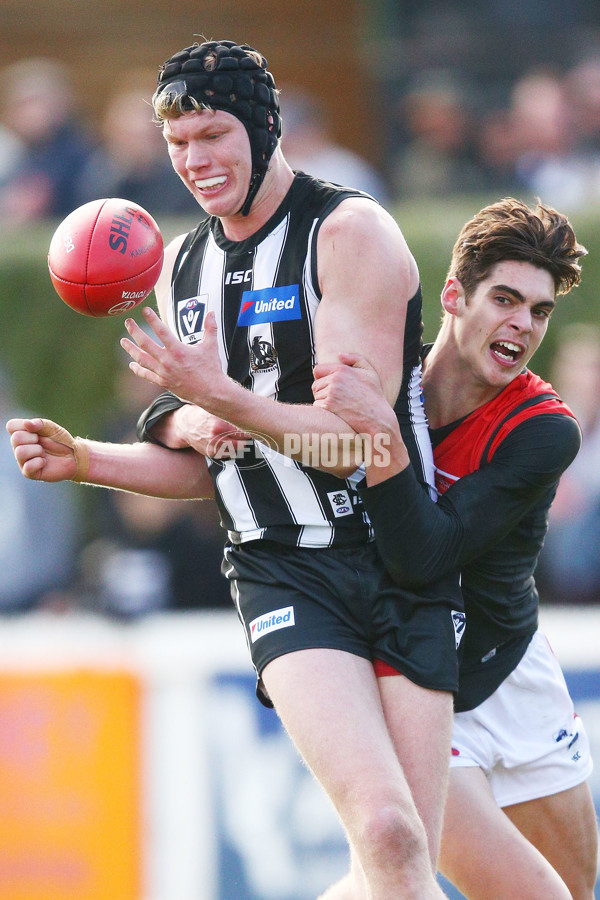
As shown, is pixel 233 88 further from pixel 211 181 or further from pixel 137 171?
pixel 137 171

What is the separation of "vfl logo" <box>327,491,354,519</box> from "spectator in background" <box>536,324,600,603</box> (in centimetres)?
354

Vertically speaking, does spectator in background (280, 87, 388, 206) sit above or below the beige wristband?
above

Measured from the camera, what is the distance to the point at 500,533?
407 cm

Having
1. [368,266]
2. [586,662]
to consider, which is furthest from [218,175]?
[586,662]

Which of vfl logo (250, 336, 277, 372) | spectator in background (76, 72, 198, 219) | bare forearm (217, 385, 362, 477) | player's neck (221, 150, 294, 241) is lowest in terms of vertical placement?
bare forearm (217, 385, 362, 477)

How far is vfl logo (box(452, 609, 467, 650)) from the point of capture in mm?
4055

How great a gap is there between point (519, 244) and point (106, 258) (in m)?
1.37

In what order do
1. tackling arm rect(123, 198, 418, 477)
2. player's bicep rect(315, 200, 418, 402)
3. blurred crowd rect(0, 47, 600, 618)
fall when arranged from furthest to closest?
1. blurred crowd rect(0, 47, 600, 618)
2. player's bicep rect(315, 200, 418, 402)
3. tackling arm rect(123, 198, 418, 477)

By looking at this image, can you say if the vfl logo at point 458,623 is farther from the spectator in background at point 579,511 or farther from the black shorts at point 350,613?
the spectator in background at point 579,511

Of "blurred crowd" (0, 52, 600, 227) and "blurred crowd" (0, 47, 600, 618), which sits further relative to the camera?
"blurred crowd" (0, 52, 600, 227)

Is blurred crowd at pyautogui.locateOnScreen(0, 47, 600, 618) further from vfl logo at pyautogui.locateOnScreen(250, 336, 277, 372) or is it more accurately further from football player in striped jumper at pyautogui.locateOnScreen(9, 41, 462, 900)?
vfl logo at pyautogui.locateOnScreen(250, 336, 277, 372)

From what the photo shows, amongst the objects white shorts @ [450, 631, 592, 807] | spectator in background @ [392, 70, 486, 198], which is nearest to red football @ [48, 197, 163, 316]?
white shorts @ [450, 631, 592, 807]

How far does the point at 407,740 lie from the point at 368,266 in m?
1.43

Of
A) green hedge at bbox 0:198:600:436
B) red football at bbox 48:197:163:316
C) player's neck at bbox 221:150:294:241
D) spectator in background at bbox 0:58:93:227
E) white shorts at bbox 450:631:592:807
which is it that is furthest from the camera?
spectator in background at bbox 0:58:93:227
